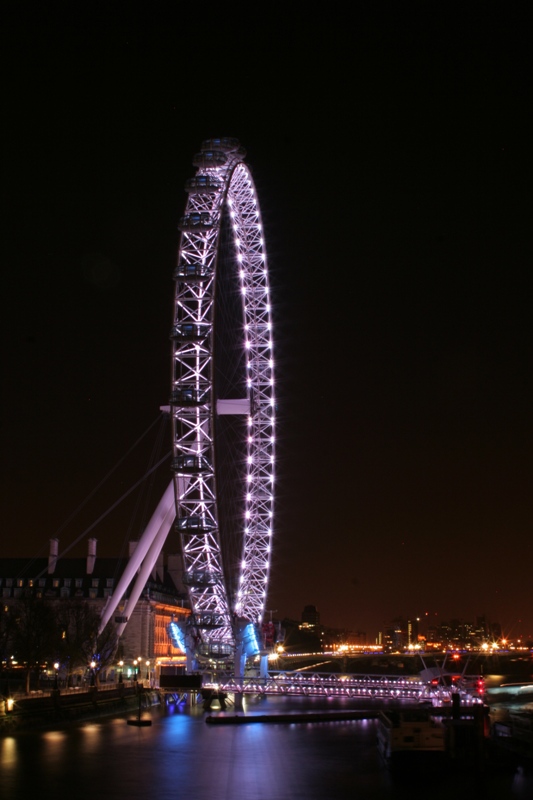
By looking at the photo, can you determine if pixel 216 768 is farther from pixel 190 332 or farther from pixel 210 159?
pixel 210 159

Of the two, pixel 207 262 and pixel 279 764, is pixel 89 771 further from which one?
pixel 207 262

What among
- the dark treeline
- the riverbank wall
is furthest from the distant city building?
the riverbank wall

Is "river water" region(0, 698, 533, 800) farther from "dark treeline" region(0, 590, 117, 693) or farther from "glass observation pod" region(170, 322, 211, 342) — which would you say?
"glass observation pod" region(170, 322, 211, 342)

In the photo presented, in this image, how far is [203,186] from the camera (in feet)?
168

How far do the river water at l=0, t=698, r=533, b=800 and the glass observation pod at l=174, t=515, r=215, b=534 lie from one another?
9.52m

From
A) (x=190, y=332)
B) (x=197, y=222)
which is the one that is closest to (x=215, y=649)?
(x=190, y=332)

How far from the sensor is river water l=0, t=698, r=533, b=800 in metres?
→ 30.4

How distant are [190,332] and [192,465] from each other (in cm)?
651

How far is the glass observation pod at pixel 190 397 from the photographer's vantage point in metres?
50.6

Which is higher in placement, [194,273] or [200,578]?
[194,273]

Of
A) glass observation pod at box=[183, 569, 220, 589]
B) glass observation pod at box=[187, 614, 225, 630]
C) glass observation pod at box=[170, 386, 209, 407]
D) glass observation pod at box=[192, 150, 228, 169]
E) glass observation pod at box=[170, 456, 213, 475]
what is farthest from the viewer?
glass observation pod at box=[187, 614, 225, 630]

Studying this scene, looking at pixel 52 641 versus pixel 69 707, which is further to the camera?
pixel 52 641

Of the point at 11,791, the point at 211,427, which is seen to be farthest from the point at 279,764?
the point at 211,427

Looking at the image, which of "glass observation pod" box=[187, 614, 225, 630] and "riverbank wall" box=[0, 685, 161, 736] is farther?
"glass observation pod" box=[187, 614, 225, 630]
